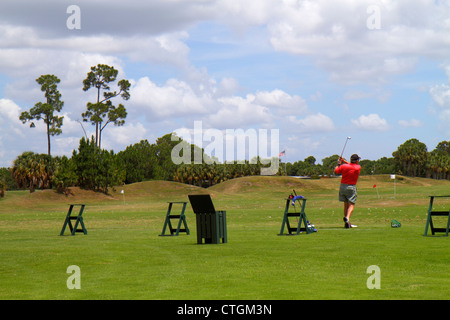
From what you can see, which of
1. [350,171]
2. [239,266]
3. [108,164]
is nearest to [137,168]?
[108,164]

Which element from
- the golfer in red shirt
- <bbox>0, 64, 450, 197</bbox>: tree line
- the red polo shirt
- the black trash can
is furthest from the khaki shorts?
<bbox>0, 64, 450, 197</bbox>: tree line

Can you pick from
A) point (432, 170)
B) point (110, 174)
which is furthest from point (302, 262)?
point (432, 170)

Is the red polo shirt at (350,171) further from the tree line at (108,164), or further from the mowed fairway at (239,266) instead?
the tree line at (108,164)

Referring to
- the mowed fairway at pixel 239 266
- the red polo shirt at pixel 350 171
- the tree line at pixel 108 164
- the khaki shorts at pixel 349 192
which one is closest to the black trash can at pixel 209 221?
the mowed fairway at pixel 239 266

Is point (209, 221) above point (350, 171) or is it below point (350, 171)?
below

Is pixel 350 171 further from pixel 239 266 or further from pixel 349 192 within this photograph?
pixel 239 266

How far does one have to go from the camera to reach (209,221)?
19.0 m

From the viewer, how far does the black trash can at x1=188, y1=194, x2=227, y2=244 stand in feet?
61.7

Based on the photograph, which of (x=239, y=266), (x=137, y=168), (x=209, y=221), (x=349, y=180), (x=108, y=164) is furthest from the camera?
(x=137, y=168)

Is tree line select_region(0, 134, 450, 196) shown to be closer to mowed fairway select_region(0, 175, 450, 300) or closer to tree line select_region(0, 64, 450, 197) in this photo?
tree line select_region(0, 64, 450, 197)

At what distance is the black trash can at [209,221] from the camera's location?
18.8 metres

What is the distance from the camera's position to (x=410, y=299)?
912cm

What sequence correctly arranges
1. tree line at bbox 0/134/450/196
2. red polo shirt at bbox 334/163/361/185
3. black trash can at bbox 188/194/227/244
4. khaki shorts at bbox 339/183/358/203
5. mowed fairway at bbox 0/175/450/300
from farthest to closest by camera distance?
1. tree line at bbox 0/134/450/196
2. red polo shirt at bbox 334/163/361/185
3. khaki shorts at bbox 339/183/358/203
4. black trash can at bbox 188/194/227/244
5. mowed fairway at bbox 0/175/450/300

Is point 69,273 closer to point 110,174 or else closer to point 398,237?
point 398,237
